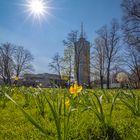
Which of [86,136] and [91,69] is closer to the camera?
[86,136]

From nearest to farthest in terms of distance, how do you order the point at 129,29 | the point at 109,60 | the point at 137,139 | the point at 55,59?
the point at 137,139 < the point at 129,29 < the point at 109,60 < the point at 55,59

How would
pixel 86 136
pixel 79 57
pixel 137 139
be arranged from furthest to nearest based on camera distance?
pixel 79 57, pixel 86 136, pixel 137 139

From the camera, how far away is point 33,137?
230 centimetres

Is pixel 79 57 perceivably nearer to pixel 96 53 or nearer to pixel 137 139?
pixel 96 53

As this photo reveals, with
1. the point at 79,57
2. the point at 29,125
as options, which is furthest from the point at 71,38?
the point at 29,125

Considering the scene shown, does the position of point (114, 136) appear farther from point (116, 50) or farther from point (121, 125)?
point (116, 50)

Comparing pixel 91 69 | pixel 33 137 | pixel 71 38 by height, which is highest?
pixel 71 38

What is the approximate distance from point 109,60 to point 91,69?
458 cm

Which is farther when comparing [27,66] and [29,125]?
[27,66]

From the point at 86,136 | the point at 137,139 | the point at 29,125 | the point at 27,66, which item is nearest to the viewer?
the point at 137,139

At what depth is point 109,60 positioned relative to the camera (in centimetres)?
3812

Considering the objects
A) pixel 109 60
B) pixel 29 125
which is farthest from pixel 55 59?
pixel 29 125

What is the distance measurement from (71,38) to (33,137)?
39727mm

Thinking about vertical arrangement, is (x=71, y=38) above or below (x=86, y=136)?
above
